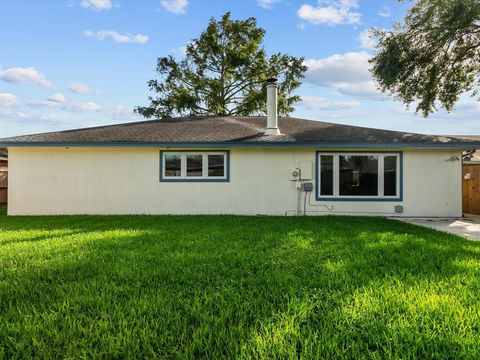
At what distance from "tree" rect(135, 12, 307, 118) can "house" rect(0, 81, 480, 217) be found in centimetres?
1415

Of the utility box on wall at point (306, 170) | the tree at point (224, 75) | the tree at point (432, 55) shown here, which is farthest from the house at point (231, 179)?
the tree at point (224, 75)

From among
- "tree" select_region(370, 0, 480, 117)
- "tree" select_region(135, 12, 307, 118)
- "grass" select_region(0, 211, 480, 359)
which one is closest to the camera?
"grass" select_region(0, 211, 480, 359)

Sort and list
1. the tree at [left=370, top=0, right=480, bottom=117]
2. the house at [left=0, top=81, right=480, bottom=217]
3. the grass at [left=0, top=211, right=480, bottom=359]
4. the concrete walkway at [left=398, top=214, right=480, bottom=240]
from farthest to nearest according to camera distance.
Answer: the tree at [left=370, top=0, right=480, bottom=117], the house at [left=0, top=81, right=480, bottom=217], the concrete walkway at [left=398, top=214, right=480, bottom=240], the grass at [left=0, top=211, right=480, bottom=359]

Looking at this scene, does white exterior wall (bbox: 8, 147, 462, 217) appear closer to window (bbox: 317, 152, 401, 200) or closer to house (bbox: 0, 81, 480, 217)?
house (bbox: 0, 81, 480, 217)

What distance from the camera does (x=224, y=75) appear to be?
24578mm

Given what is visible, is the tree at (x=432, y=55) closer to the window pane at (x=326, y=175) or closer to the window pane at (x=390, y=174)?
the window pane at (x=390, y=174)

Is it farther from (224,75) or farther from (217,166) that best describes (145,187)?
(224,75)

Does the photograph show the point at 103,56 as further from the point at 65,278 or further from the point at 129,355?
the point at 129,355

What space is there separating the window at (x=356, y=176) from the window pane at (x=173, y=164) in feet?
14.5

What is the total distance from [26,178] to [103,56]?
5.41m

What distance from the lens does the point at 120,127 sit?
11.9 metres

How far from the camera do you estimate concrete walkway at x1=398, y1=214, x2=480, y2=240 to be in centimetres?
735

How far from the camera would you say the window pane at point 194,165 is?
1012 centimetres

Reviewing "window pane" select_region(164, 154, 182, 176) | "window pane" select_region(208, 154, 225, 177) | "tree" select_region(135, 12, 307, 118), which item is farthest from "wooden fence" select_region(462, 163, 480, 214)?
"tree" select_region(135, 12, 307, 118)
